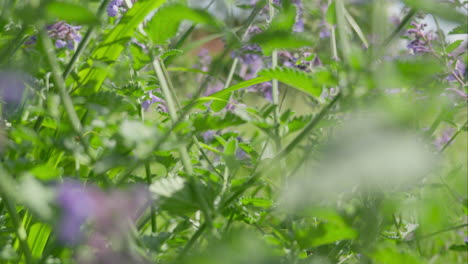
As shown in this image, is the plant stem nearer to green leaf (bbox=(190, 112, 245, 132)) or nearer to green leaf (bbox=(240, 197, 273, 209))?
green leaf (bbox=(190, 112, 245, 132))

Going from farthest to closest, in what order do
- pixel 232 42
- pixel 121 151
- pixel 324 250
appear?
pixel 324 250
pixel 121 151
pixel 232 42

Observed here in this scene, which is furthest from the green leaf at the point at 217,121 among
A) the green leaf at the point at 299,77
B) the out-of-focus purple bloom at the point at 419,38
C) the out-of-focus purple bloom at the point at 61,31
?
the out-of-focus purple bloom at the point at 419,38

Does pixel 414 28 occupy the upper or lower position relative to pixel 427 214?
lower

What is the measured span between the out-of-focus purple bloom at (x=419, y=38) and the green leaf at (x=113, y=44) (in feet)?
2.54

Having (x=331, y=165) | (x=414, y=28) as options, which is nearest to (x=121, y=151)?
(x=331, y=165)

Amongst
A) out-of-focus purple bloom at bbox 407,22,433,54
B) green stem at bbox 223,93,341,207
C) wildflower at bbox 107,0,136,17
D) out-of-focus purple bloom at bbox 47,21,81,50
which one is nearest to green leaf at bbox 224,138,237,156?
green stem at bbox 223,93,341,207

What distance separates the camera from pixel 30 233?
35.2 inches

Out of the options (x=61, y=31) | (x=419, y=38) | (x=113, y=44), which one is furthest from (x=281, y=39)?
(x=419, y=38)

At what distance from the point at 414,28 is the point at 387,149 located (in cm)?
113

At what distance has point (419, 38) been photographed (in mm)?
1325

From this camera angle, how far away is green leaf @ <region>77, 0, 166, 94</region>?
0.79 meters

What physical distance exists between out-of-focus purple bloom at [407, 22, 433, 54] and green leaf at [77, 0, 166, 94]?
0.77m

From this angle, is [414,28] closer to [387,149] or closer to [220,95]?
[220,95]

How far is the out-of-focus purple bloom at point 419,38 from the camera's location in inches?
50.9
